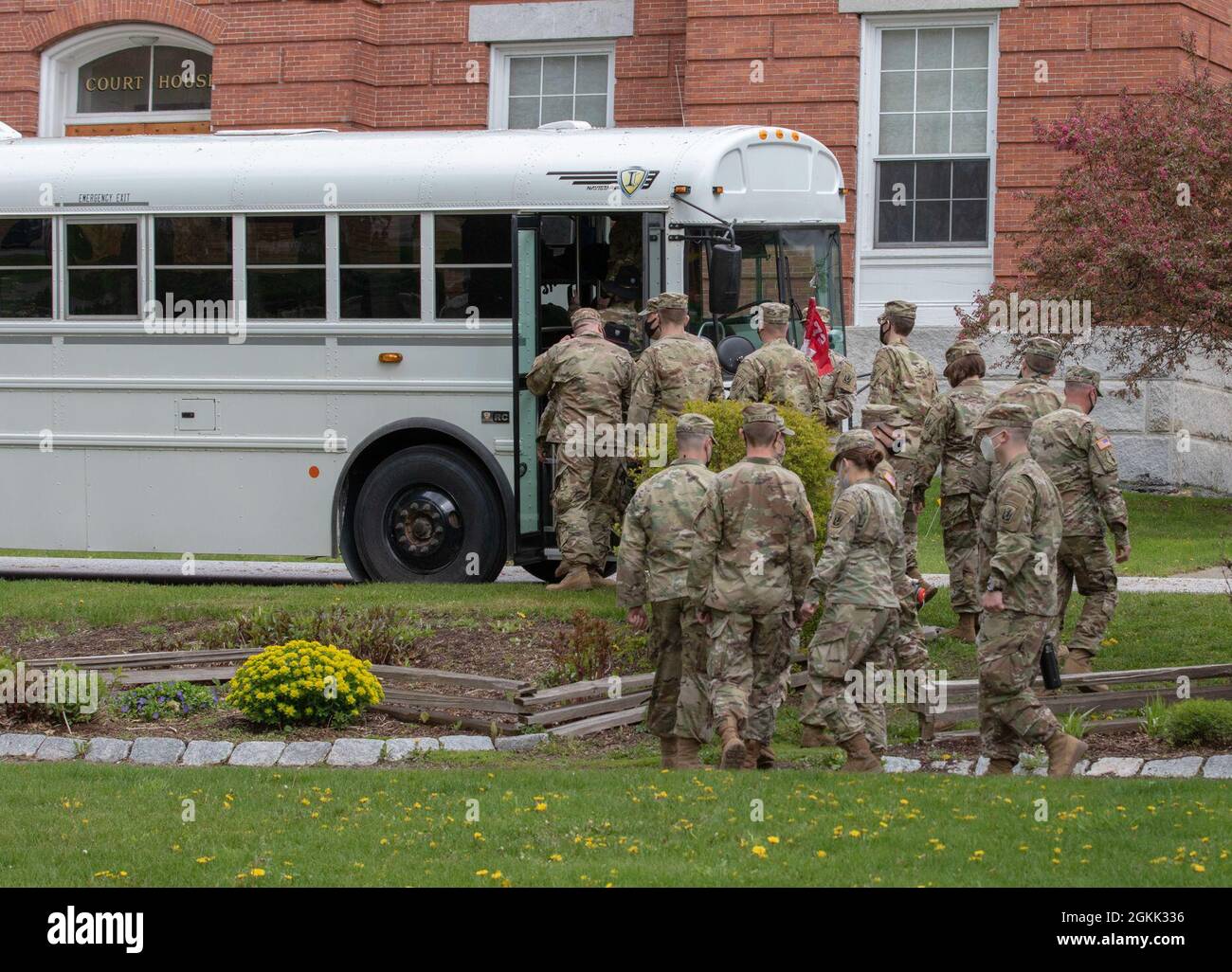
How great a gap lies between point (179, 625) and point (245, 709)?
290cm

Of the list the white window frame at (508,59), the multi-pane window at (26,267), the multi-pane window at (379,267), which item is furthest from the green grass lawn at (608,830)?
the white window frame at (508,59)

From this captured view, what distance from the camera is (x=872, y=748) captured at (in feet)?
30.1

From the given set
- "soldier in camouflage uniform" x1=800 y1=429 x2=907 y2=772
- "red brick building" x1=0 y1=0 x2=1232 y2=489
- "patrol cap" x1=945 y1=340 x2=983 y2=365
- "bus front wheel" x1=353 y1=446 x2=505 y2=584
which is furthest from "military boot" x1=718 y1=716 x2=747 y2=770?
"red brick building" x1=0 y1=0 x2=1232 y2=489

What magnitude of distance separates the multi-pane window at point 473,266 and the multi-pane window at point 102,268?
8.47 feet

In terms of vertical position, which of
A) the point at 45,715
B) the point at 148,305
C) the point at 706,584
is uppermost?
the point at 148,305

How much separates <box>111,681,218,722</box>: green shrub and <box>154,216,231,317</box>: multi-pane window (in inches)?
184

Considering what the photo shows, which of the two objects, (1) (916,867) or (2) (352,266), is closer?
(1) (916,867)

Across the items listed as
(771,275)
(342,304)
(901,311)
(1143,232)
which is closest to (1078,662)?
(901,311)

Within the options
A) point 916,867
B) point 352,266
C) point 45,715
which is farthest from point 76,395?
point 916,867

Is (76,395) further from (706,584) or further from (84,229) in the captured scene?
(706,584)

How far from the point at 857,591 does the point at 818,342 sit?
15.3ft

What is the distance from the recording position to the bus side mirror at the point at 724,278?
1316 centimetres

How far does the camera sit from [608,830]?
757 cm

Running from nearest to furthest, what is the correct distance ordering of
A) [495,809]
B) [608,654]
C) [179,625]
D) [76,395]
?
1. [495,809]
2. [608,654]
3. [179,625]
4. [76,395]
